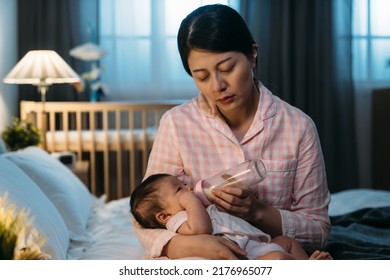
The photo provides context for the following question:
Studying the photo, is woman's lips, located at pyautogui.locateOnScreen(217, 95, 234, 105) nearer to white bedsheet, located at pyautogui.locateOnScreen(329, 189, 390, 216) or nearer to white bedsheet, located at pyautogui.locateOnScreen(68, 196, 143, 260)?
white bedsheet, located at pyautogui.locateOnScreen(68, 196, 143, 260)

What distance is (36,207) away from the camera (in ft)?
3.40

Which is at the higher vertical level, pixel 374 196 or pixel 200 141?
pixel 200 141

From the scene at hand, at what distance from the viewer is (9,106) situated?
2.21m

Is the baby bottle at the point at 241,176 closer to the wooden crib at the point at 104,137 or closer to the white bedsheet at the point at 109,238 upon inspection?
the white bedsheet at the point at 109,238

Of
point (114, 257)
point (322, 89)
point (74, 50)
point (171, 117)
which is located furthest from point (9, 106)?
point (171, 117)

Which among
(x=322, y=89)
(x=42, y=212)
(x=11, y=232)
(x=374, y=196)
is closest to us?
(x=11, y=232)

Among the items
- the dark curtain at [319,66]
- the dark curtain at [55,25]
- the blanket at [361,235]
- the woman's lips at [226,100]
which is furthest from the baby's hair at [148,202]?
the dark curtain at [55,25]

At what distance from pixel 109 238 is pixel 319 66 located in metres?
1.02

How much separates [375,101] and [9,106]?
1298 mm

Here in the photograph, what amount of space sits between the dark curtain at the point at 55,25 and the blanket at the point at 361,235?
1.08 meters

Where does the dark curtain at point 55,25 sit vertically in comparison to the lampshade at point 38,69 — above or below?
above

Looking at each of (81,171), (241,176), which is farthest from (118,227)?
(81,171)

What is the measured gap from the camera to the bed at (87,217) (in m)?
1.03
